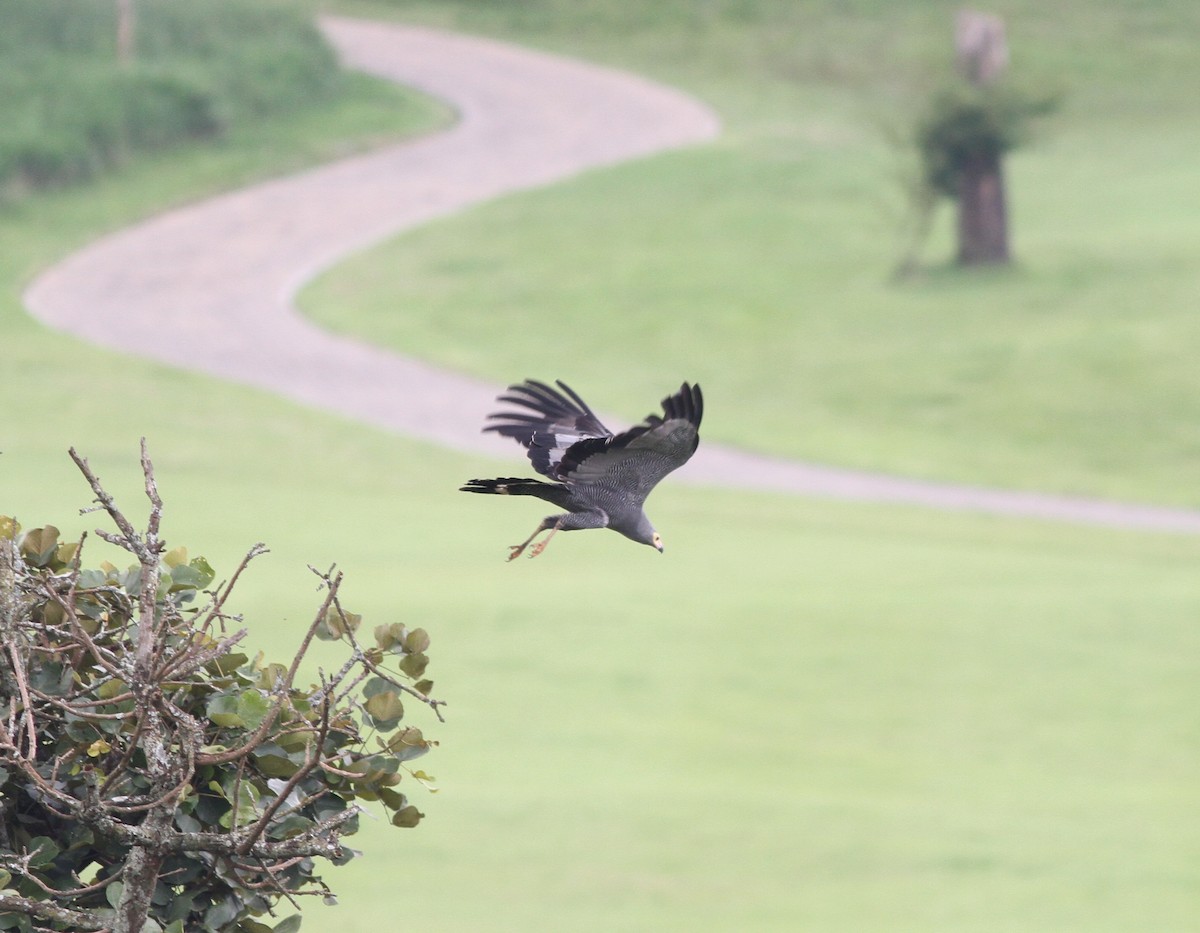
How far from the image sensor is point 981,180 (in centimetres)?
2412

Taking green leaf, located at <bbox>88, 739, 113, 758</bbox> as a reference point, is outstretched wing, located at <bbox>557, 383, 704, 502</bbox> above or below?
above

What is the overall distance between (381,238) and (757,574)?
17.0 meters

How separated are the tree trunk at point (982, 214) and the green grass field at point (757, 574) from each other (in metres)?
0.50

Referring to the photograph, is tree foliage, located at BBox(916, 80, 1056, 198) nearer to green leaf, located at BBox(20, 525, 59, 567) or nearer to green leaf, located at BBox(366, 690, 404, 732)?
green leaf, located at BBox(20, 525, 59, 567)

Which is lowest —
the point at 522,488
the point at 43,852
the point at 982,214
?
the point at 43,852

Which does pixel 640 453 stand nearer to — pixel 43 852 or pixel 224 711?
pixel 224 711

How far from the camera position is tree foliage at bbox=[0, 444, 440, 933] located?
2266mm

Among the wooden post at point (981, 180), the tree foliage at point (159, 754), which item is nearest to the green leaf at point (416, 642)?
the tree foliage at point (159, 754)

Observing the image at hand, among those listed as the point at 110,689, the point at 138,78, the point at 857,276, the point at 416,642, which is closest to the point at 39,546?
the point at 110,689

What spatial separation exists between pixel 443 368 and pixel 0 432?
248 inches

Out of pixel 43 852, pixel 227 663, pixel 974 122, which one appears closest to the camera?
pixel 43 852

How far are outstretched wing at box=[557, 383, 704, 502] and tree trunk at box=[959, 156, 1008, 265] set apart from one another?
21689 mm

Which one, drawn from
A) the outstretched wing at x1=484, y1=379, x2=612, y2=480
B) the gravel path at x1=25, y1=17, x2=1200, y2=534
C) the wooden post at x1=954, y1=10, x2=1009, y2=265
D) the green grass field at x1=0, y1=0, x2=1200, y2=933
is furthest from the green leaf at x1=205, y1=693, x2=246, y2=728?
the wooden post at x1=954, y1=10, x2=1009, y2=265

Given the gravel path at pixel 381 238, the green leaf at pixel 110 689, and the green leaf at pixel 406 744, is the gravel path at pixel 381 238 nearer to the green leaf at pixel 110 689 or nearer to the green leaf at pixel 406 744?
the green leaf at pixel 406 744
